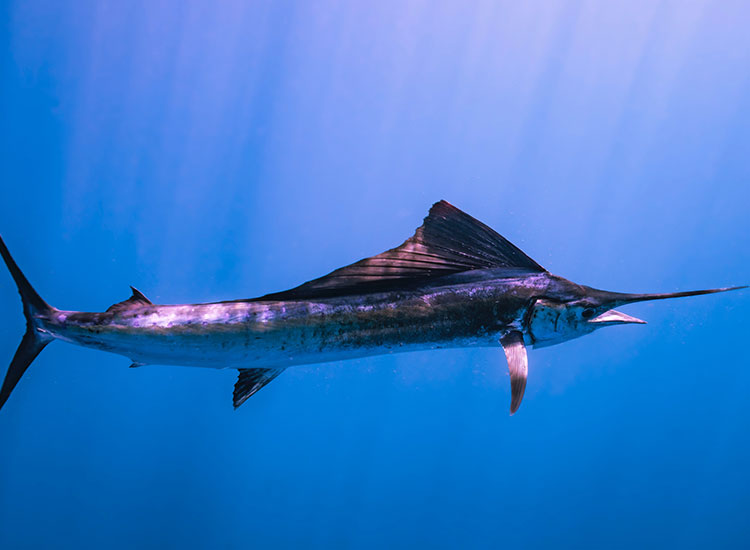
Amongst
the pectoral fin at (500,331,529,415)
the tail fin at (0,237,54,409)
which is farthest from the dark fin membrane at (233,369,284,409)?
the pectoral fin at (500,331,529,415)

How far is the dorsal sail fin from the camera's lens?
177 cm

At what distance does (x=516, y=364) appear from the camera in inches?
65.4

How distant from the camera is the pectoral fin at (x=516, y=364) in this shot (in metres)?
1.57

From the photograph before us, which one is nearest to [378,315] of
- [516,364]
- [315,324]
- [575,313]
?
[315,324]

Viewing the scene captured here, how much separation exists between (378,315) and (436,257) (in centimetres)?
31

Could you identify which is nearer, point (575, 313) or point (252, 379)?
point (575, 313)

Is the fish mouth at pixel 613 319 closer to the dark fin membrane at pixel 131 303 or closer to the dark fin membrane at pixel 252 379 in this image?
the dark fin membrane at pixel 252 379

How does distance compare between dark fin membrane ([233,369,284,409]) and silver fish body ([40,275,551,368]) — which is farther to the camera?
dark fin membrane ([233,369,284,409])

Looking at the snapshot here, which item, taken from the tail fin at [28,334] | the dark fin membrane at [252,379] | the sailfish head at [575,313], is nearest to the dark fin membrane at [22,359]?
Result: the tail fin at [28,334]

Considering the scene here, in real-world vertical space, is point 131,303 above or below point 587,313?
above

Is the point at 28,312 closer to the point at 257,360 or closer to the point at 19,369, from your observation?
the point at 19,369

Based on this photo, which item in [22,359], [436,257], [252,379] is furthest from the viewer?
[252,379]

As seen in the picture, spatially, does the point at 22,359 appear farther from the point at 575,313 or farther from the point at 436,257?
the point at 575,313

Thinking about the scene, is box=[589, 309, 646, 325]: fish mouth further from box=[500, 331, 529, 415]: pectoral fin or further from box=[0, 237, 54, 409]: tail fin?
box=[0, 237, 54, 409]: tail fin
